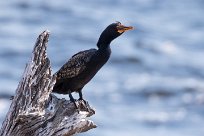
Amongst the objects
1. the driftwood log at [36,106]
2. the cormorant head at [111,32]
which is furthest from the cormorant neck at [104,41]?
the driftwood log at [36,106]

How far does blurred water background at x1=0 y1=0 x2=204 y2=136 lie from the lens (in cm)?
2783

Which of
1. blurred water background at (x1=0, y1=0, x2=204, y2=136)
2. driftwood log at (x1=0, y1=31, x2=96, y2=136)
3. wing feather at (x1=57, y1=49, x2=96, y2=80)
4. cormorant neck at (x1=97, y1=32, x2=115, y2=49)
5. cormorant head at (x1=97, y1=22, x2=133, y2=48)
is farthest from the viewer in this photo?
blurred water background at (x1=0, y1=0, x2=204, y2=136)

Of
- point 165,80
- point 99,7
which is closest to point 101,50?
point 165,80

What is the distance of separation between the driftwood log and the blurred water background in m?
15.0

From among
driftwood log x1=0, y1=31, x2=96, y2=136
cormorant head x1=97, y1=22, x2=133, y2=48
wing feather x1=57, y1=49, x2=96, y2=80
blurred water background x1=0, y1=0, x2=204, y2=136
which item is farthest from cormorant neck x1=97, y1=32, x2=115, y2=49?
blurred water background x1=0, y1=0, x2=204, y2=136

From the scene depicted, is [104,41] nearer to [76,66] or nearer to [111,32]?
[111,32]

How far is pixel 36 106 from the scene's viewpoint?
970 cm

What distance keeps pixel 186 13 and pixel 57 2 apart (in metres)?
5.01

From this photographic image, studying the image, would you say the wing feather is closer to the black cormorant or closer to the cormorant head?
the black cormorant

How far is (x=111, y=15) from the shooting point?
36.3 m

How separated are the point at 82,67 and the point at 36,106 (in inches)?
74.8

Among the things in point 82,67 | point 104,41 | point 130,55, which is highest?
point 130,55

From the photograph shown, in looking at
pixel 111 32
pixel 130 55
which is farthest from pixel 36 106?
pixel 130 55

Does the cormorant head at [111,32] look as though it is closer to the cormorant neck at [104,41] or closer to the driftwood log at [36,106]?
the cormorant neck at [104,41]
